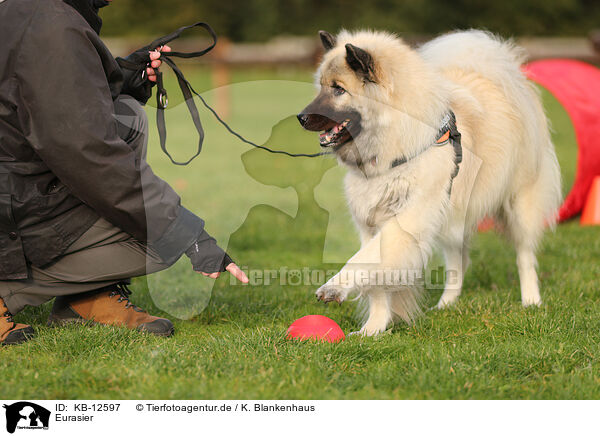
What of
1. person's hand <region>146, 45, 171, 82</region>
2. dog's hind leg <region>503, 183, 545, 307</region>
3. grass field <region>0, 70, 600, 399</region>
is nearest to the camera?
grass field <region>0, 70, 600, 399</region>

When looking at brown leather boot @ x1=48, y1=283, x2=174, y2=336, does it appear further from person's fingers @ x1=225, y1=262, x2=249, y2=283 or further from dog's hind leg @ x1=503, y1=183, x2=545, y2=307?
dog's hind leg @ x1=503, y1=183, x2=545, y2=307

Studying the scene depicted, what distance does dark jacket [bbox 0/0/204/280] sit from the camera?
7.98 feet

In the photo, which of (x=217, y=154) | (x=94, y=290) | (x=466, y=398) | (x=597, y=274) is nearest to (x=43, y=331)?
(x=94, y=290)

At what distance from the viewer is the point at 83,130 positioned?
8.13ft

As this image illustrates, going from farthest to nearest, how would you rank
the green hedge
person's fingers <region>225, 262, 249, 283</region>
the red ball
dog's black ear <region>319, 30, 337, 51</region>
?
the green hedge → dog's black ear <region>319, 30, 337, 51</region> → the red ball → person's fingers <region>225, 262, 249, 283</region>

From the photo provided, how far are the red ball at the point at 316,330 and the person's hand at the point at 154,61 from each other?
1.45 m

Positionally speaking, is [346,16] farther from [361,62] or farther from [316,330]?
[316,330]

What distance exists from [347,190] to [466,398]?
1.26 meters

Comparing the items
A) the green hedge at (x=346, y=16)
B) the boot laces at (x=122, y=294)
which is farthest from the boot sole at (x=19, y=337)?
the green hedge at (x=346, y=16)

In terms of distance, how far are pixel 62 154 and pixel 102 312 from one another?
88 cm

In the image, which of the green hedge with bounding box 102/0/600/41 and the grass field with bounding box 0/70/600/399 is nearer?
the grass field with bounding box 0/70/600/399

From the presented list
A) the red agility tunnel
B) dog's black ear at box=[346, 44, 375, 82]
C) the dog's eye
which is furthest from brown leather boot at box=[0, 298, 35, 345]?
the red agility tunnel

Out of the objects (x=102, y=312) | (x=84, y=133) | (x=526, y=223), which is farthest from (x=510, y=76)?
(x=102, y=312)

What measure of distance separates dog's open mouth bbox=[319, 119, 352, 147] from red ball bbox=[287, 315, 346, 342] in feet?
2.77
